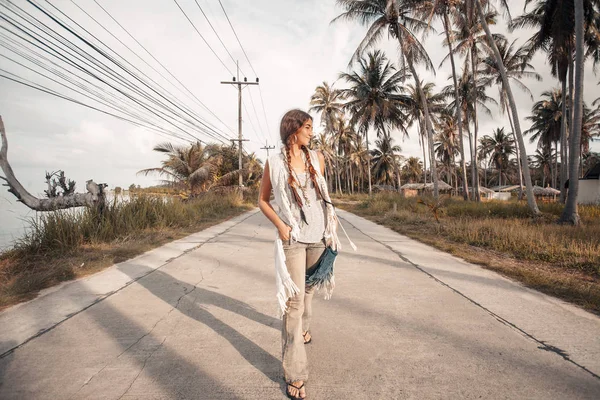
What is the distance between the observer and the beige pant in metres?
1.87

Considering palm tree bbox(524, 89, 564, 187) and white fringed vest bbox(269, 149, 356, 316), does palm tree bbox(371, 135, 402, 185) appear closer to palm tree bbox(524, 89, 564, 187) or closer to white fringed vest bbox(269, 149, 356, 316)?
palm tree bbox(524, 89, 564, 187)

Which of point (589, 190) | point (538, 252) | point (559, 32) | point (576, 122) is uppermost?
point (559, 32)

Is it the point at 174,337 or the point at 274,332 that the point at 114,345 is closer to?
the point at 174,337

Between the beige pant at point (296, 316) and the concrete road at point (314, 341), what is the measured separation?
159mm

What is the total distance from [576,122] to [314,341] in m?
11.4

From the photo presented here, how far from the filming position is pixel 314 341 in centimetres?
246

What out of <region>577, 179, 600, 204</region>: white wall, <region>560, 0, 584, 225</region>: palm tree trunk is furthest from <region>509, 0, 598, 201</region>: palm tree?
<region>577, 179, 600, 204</region>: white wall

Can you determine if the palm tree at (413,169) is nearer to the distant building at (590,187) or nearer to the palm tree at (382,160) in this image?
the palm tree at (382,160)

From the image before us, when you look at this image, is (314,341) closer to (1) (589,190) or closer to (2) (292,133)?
(2) (292,133)

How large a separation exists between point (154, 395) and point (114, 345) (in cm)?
86

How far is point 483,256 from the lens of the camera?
5.65 metres

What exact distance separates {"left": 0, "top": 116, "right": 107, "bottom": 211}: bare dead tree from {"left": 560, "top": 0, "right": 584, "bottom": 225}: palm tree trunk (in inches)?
527

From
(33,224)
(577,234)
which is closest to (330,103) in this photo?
(577,234)

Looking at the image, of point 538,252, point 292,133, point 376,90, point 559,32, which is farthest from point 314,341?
point 376,90
